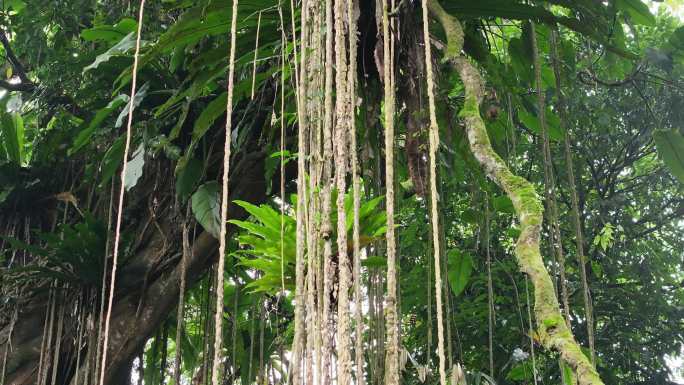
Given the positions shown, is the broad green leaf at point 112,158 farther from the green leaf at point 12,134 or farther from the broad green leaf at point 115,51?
→ the green leaf at point 12,134

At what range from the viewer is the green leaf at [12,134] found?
2404 millimetres

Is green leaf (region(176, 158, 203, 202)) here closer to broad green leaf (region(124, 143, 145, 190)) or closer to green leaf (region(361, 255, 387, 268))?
broad green leaf (region(124, 143, 145, 190))

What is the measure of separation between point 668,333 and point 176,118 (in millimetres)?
2182

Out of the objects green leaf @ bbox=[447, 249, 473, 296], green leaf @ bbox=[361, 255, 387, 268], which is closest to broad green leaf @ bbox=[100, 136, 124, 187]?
green leaf @ bbox=[361, 255, 387, 268]

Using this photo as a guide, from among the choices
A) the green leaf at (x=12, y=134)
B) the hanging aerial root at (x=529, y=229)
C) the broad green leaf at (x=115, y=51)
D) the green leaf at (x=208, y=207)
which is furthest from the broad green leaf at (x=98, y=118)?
the hanging aerial root at (x=529, y=229)

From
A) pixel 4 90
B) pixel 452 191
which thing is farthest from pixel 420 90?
pixel 4 90

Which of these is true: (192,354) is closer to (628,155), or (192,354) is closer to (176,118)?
(176,118)

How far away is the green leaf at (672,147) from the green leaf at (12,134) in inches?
85.4

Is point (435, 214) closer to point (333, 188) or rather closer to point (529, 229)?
point (529, 229)

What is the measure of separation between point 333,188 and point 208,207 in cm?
77

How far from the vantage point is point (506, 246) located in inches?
118

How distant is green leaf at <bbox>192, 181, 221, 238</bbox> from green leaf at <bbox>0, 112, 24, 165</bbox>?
93 cm

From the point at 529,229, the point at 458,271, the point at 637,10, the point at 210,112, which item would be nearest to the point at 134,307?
the point at 210,112

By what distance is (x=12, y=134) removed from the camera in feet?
7.95
